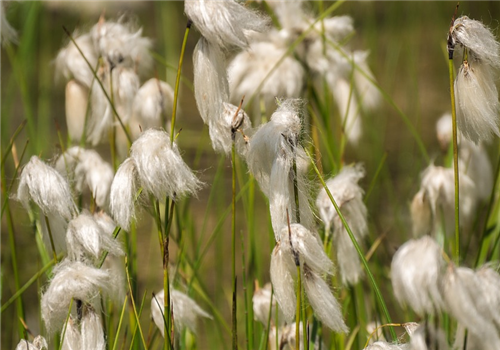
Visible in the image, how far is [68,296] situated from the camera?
2.43ft

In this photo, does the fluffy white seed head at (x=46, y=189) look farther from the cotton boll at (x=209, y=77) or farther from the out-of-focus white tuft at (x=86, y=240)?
the cotton boll at (x=209, y=77)

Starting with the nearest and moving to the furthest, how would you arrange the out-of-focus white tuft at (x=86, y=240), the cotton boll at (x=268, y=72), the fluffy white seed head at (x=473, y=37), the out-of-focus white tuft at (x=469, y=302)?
the out-of-focus white tuft at (x=469, y=302) < the fluffy white seed head at (x=473, y=37) < the out-of-focus white tuft at (x=86, y=240) < the cotton boll at (x=268, y=72)

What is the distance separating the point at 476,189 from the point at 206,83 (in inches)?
30.6

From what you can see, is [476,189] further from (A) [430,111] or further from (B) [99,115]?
(A) [430,111]

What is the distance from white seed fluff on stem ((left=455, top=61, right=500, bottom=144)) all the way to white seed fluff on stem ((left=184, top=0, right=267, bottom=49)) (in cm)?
22

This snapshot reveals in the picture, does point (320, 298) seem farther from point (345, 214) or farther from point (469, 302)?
point (345, 214)

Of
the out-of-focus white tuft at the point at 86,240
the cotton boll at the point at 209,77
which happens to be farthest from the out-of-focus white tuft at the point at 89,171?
the cotton boll at the point at 209,77

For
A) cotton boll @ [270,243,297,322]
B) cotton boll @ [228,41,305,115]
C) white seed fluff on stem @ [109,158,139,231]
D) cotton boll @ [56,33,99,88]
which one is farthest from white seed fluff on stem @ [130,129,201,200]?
cotton boll @ [228,41,305,115]

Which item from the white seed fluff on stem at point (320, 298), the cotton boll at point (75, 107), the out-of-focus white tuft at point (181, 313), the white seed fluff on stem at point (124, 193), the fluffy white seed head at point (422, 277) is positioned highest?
the cotton boll at point (75, 107)

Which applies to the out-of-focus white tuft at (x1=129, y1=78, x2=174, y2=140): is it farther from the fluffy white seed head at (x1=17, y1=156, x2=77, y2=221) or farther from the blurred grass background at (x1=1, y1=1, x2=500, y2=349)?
the fluffy white seed head at (x1=17, y1=156, x2=77, y2=221)

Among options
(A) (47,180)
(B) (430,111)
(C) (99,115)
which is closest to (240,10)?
(A) (47,180)

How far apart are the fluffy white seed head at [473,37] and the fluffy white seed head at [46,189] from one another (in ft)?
1.52

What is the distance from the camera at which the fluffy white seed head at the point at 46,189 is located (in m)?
0.81

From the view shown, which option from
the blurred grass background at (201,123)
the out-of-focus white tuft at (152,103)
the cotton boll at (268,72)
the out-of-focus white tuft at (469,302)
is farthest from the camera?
the blurred grass background at (201,123)
